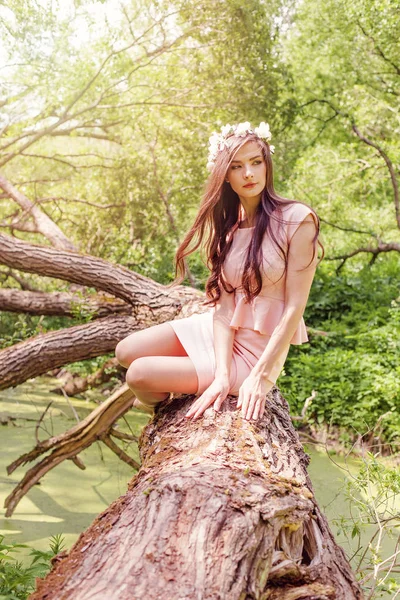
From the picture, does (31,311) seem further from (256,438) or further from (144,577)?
(144,577)

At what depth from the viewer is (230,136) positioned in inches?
107

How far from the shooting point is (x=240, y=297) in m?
2.67

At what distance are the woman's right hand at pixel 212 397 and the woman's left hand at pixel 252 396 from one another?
0.07 metres

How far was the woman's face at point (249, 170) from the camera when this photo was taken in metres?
2.64

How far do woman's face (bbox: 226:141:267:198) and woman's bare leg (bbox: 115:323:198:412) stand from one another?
656 mm

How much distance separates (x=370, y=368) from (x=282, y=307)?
355cm

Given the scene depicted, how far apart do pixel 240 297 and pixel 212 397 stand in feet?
1.47

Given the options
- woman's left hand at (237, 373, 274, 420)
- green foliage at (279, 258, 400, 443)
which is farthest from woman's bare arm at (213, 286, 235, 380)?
green foliage at (279, 258, 400, 443)

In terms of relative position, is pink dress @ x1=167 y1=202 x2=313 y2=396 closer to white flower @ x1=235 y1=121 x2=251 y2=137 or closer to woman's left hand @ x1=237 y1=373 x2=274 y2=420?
woman's left hand @ x1=237 y1=373 x2=274 y2=420

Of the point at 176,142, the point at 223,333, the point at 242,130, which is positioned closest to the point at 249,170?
the point at 242,130

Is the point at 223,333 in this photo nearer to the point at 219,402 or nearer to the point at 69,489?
the point at 219,402

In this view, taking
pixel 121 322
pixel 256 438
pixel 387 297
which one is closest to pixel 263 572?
pixel 256 438

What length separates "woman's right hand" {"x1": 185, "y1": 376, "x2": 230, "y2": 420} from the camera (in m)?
2.41

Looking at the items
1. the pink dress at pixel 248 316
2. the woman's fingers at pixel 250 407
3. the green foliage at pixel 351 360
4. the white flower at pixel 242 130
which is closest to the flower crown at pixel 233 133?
the white flower at pixel 242 130
